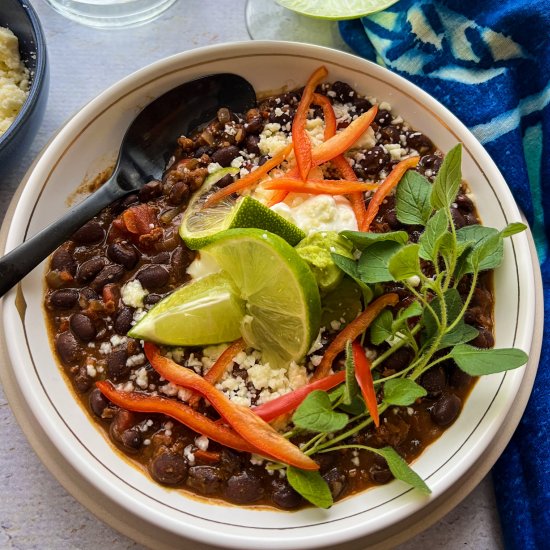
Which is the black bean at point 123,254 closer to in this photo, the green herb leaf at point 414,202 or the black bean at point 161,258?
the black bean at point 161,258

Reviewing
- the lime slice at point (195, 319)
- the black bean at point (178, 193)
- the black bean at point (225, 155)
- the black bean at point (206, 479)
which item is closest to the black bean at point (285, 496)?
the black bean at point (206, 479)

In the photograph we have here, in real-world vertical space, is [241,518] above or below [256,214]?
below

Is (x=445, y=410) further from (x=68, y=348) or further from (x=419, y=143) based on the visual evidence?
(x=68, y=348)

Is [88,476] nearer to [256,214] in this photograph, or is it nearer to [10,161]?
[256,214]

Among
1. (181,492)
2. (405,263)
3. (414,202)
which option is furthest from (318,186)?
(181,492)

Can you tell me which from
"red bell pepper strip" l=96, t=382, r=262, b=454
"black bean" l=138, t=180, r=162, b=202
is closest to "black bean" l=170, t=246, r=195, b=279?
"black bean" l=138, t=180, r=162, b=202

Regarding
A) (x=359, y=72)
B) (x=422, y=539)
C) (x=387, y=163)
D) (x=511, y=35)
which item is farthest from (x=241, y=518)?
(x=511, y=35)
